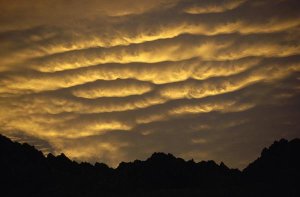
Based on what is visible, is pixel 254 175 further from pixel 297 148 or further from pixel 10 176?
pixel 10 176

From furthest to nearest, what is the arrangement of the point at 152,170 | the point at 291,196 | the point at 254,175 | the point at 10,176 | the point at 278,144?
the point at 152,170
the point at 278,144
the point at 254,175
the point at 10,176
the point at 291,196

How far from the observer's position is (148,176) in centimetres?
17738

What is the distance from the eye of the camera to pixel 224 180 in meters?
165

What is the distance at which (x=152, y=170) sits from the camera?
182m

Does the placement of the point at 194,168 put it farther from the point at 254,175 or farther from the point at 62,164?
the point at 62,164

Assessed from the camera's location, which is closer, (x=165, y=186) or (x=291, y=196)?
(x=291, y=196)

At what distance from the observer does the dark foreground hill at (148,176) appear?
142 metres

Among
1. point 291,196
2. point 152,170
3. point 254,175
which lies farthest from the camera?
point 152,170

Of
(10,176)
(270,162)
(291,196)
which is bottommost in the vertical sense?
(291,196)

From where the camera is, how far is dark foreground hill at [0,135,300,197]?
467 ft

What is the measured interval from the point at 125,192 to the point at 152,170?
92.8ft

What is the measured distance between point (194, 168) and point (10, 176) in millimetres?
65877

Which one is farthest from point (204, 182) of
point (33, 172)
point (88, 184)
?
point (33, 172)

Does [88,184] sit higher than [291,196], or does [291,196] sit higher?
[88,184]
